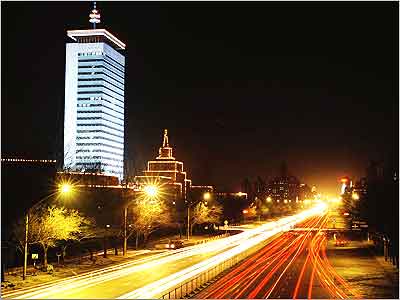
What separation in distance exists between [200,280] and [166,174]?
275ft

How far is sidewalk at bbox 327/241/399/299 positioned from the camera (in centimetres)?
3522

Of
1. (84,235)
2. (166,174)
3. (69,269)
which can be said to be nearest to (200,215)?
(166,174)

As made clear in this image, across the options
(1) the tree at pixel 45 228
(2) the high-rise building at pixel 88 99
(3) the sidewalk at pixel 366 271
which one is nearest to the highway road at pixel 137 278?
(1) the tree at pixel 45 228

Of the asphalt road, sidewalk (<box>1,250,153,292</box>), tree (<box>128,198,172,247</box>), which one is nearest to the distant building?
tree (<box>128,198,172,247</box>)

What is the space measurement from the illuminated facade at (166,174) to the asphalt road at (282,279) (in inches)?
2225

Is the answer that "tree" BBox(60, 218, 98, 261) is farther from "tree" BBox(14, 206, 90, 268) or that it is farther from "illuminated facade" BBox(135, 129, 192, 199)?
"illuminated facade" BBox(135, 129, 192, 199)

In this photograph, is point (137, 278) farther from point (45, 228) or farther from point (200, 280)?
point (45, 228)

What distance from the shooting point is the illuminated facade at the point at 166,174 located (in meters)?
115

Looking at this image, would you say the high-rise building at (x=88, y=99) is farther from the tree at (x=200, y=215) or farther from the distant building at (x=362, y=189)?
the tree at (x=200, y=215)

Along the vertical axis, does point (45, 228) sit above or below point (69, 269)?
above

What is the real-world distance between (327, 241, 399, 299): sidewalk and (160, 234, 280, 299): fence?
784 centimetres

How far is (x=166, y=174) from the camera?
393ft

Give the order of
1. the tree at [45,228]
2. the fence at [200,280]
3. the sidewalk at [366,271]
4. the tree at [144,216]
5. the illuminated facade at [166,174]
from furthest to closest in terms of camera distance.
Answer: the illuminated facade at [166,174]
the tree at [144,216]
the tree at [45,228]
the sidewalk at [366,271]
the fence at [200,280]

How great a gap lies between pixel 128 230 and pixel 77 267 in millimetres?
18173
